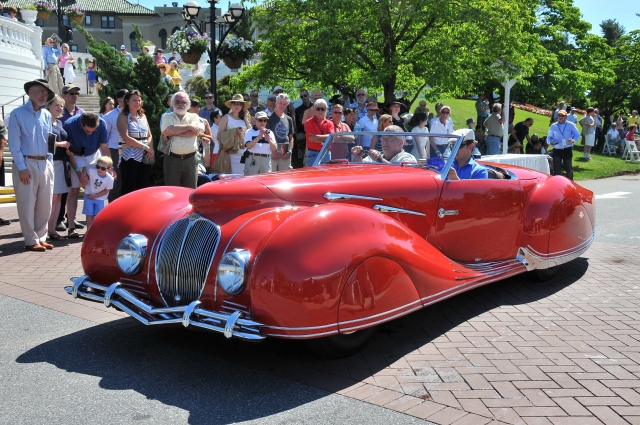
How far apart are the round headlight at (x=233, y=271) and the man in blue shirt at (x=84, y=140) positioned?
16.9 feet

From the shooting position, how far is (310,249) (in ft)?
13.0

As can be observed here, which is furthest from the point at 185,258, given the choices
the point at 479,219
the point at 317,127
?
the point at 317,127

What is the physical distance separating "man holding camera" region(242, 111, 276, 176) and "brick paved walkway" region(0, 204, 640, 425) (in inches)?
146

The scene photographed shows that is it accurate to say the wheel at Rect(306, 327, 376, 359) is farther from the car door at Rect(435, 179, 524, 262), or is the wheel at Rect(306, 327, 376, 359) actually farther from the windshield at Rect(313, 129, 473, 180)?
the windshield at Rect(313, 129, 473, 180)

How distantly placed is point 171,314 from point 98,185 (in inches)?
176

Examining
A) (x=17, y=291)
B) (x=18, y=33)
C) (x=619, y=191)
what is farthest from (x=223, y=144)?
(x=18, y=33)

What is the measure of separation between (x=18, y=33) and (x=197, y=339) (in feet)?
75.2

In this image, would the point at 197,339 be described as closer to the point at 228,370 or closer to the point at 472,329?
the point at 228,370

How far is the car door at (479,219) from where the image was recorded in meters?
5.38

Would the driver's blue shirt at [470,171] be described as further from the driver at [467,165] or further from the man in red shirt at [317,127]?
the man in red shirt at [317,127]

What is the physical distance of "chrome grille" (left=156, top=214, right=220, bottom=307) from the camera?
424 cm

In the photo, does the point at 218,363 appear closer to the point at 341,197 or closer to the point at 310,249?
the point at 310,249

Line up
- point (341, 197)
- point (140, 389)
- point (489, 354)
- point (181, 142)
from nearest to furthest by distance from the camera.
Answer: point (140, 389) → point (489, 354) → point (341, 197) → point (181, 142)

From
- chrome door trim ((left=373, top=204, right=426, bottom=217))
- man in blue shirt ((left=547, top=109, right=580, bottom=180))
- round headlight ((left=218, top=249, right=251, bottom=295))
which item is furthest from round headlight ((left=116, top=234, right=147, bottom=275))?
man in blue shirt ((left=547, top=109, right=580, bottom=180))
